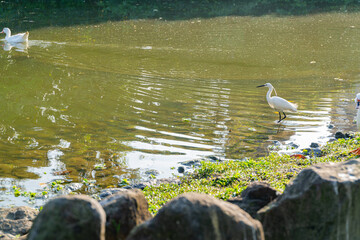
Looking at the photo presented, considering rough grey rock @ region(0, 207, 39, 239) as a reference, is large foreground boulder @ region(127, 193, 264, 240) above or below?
above

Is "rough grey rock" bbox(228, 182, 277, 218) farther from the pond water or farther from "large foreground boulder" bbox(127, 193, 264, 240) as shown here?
the pond water

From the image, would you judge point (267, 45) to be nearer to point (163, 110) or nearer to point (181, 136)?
point (163, 110)

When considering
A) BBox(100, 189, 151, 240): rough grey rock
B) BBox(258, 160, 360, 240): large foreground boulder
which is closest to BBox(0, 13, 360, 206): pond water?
BBox(100, 189, 151, 240): rough grey rock

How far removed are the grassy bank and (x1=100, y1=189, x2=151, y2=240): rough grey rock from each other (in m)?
1.78

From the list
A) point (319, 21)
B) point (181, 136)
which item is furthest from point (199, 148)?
point (319, 21)

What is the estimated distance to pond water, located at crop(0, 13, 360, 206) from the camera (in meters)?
8.49

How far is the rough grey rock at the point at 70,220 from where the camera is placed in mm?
3410

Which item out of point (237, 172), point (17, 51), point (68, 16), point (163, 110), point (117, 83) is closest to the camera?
point (237, 172)

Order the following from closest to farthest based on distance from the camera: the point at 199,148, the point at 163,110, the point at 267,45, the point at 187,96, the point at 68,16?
the point at 199,148
the point at 163,110
the point at 187,96
the point at 267,45
the point at 68,16

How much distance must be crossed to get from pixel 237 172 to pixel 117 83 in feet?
23.3

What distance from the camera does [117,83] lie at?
1340cm

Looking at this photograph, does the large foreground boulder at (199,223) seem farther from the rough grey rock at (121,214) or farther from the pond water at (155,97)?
the pond water at (155,97)

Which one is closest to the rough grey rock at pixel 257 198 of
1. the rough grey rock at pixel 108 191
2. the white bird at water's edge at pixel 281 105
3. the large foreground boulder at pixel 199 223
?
the large foreground boulder at pixel 199 223

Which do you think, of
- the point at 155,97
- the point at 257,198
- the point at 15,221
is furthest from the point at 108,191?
the point at 155,97
